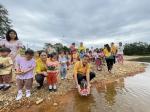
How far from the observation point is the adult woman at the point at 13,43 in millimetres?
7982

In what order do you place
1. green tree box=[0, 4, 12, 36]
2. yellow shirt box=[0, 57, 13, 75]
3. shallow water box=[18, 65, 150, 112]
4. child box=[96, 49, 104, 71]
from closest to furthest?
shallow water box=[18, 65, 150, 112], yellow shirt box=[0, 57, 13, 75], child box=[96, 49, 104, 71], green tree box=[0, 4, 12, 36]

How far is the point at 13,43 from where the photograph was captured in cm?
817

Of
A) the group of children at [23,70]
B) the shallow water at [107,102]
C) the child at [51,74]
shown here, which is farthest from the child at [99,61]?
the child at [51,74]

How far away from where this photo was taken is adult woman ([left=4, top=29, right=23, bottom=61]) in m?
7.98

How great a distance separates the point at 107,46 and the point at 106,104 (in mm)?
6167

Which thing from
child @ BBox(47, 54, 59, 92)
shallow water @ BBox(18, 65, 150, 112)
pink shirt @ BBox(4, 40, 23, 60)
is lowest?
shallow water @ BBox(18, 65, 150, 112)

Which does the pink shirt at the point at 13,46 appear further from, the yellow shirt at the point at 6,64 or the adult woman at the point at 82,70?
the adult woman at the point at 82,70

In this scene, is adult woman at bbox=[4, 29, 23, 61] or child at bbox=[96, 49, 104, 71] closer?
adult woman at bbox=[4, 29, 23, 61]

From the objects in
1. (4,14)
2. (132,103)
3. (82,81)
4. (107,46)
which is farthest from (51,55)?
(4,14)

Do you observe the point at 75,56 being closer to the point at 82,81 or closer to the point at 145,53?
the point at 82,81

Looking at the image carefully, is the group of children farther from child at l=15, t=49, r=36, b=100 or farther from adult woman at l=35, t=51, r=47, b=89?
adult woman at l=35, t=51, r=47, b=89

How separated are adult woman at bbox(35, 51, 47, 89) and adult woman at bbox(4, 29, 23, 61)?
887mm

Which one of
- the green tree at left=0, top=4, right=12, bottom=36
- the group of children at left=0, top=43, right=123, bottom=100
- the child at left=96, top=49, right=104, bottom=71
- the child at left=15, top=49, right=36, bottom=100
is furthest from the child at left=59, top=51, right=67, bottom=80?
the green tree at left=0, top=4, right=12, bottom=36

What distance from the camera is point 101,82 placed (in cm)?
1050
